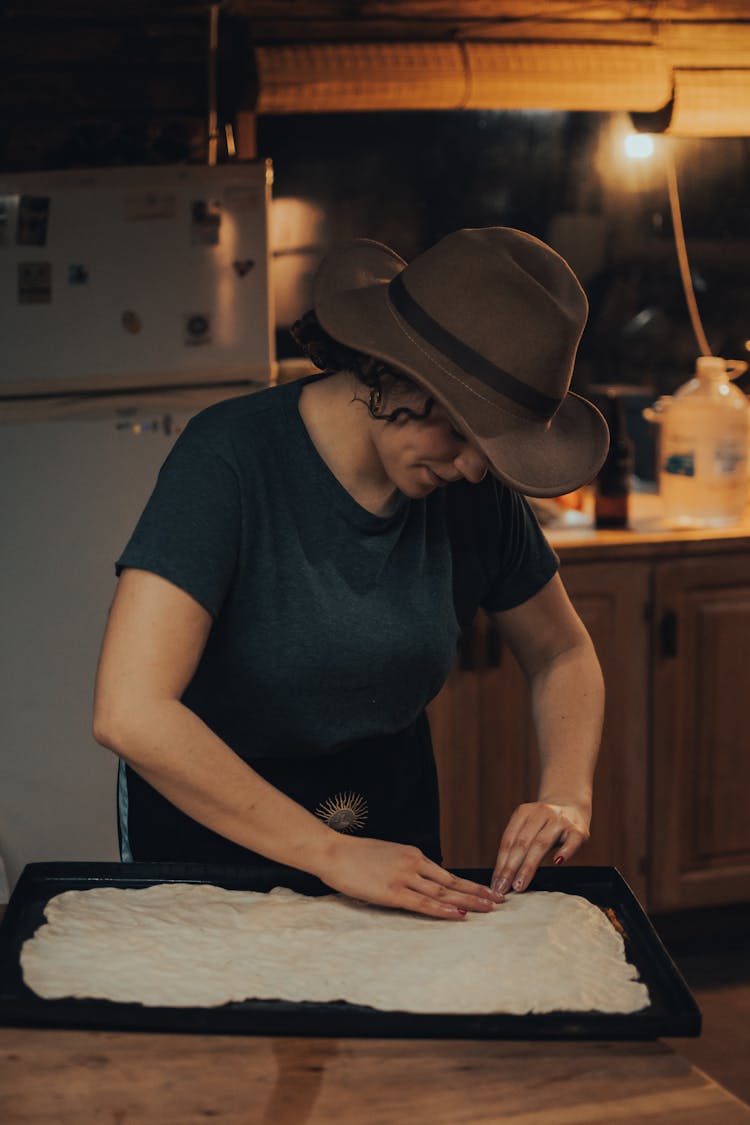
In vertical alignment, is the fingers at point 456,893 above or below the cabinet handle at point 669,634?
below

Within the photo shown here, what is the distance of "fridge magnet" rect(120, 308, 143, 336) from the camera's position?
2.89 m

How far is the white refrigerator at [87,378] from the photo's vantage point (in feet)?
9.32

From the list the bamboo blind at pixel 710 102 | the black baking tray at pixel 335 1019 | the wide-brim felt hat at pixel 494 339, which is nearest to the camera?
the black baking tray at pixel 335 1019

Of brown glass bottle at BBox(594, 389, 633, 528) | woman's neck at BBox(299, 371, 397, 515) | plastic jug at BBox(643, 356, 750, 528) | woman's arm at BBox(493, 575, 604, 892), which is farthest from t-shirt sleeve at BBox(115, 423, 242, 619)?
plastic jug at BBox(643, 356, 750, 528)

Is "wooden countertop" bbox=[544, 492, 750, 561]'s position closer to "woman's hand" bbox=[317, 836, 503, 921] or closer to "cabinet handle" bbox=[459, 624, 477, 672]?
"cabinet handle" bbox=[459, 624, 477, 672]

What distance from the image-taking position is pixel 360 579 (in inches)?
57.8

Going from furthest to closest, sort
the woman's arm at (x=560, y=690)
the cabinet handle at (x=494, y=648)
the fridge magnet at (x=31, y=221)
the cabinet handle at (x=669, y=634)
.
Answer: the cabinet handle at (x=669, y=634) < the cabinet handle at (x=494, y=648) < the fridge magnet at (x=31, y=221) < the woman's arm at (x=560, y=690)

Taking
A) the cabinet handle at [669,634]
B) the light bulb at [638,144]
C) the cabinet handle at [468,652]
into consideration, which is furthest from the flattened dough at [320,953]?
the light bulb at [638,144]

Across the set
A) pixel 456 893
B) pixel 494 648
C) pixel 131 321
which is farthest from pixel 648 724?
pixel 456 893

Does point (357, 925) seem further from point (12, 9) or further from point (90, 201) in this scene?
point (12, 9)

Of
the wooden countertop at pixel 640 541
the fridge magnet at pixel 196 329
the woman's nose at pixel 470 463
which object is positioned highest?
the fridge magnet at pixel 196 329

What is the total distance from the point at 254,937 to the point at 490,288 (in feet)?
2.20

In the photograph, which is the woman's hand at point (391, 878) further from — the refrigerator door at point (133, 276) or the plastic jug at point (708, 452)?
the plastic jug at point (708, 452)

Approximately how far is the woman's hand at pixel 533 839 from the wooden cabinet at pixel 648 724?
140 centimetres
